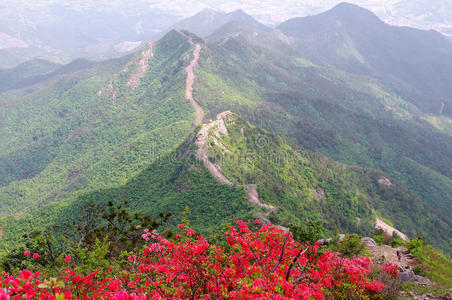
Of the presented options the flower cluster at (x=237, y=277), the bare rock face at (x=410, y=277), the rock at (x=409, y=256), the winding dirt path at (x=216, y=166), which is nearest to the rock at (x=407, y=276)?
the bare rock face at (x=410, y=277)

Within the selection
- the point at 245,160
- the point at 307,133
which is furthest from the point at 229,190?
the point at 307,133

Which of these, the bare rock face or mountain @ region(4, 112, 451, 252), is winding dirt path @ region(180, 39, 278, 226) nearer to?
mountain @ region(4, 112, 451, 252)

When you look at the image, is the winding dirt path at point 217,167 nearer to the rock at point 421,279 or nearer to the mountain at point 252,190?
the mountain at point 252,190

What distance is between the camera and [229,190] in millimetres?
80375

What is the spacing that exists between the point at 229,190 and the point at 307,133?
432 ft

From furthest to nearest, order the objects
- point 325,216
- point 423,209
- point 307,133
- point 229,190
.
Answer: point 307,133 → point 423,209 → point 325,216 → point 229,190

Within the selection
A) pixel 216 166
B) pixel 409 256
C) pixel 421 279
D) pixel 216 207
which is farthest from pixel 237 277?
pixel 216 166

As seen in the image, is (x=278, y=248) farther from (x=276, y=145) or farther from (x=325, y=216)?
(x=276, y=145)

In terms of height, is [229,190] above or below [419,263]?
below

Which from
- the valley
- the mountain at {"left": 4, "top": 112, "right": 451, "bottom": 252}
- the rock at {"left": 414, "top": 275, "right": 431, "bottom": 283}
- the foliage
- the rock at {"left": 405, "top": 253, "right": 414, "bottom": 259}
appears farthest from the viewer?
the mountain at {"left": 4, "top": 112, "right": 451, "bottom": 252}

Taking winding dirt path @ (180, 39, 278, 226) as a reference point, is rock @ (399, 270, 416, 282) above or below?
above

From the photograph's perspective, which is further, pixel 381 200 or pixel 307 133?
pixel 307 133

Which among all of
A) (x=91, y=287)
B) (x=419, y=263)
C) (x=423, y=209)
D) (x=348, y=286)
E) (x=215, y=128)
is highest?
(x=348, y=286)

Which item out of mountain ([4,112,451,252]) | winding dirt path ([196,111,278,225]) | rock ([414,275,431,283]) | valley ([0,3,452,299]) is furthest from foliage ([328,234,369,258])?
winding dirt path ([196,111,278,225])
